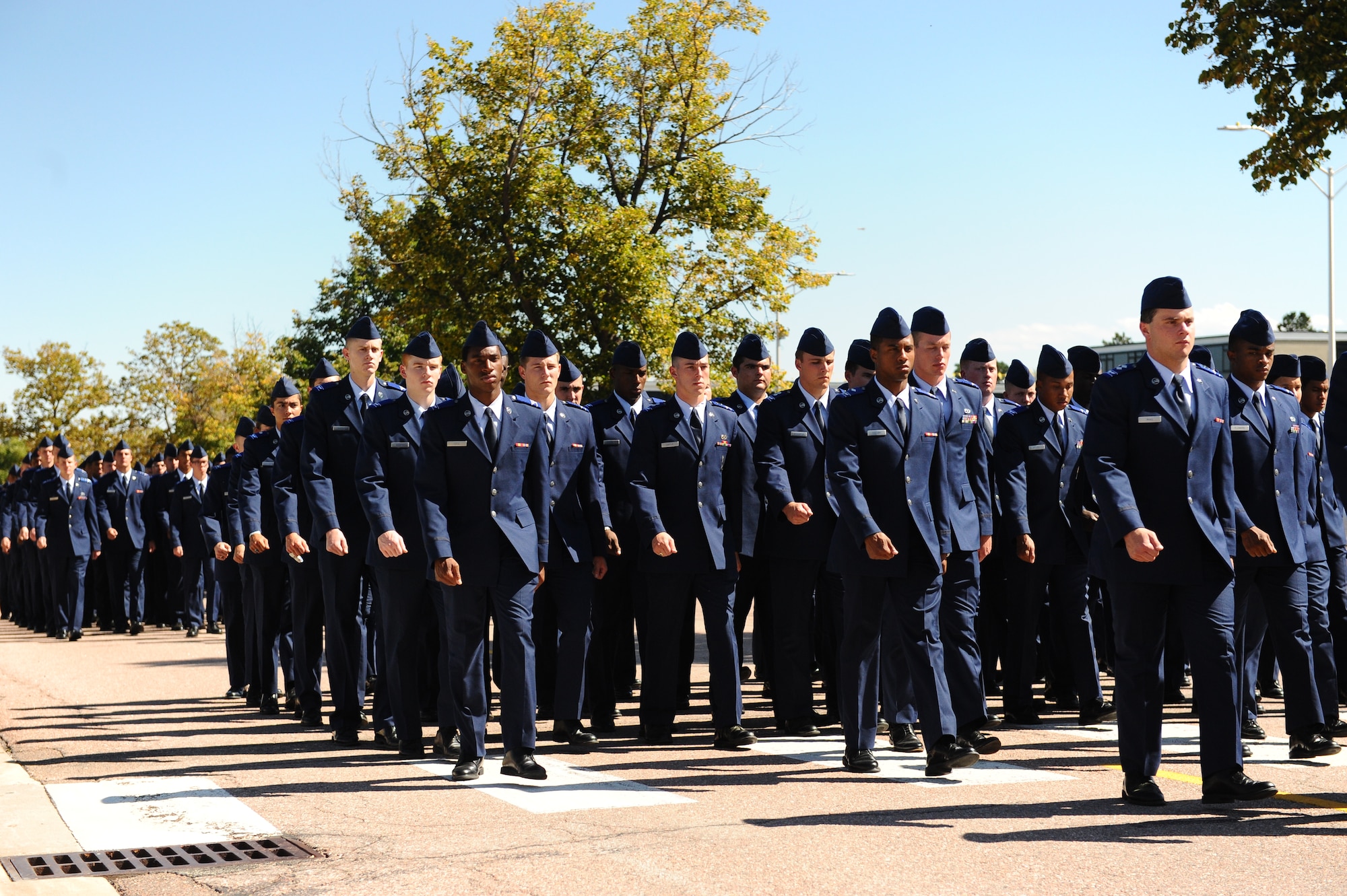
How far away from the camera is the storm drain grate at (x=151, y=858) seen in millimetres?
5973

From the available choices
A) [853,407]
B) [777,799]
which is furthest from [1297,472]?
[777,799]

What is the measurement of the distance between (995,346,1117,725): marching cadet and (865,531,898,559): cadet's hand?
2.56m

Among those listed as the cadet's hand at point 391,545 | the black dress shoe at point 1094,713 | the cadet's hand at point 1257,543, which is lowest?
the black dress shoe at point 1094,713

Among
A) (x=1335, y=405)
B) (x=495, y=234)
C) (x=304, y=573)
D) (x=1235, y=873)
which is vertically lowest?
(x=1235, y=873)

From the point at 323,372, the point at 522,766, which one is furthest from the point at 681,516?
the point at 323,372

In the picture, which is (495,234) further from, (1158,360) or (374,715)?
(1158,360)

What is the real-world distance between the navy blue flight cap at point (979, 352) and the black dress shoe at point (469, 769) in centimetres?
485

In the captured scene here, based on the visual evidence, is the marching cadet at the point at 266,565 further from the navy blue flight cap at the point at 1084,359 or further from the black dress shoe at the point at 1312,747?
the black dress shoe at the point at 1312,747

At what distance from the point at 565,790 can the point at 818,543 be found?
2.69 m

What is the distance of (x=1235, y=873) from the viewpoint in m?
5.48

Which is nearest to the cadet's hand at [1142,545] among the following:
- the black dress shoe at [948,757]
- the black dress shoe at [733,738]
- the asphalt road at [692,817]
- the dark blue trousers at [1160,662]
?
the dark blue trousers at [1160,662]

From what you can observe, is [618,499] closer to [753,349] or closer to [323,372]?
[753,349]

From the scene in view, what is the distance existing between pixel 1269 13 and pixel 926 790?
1404 centimetres

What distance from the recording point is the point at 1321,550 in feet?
29.2
